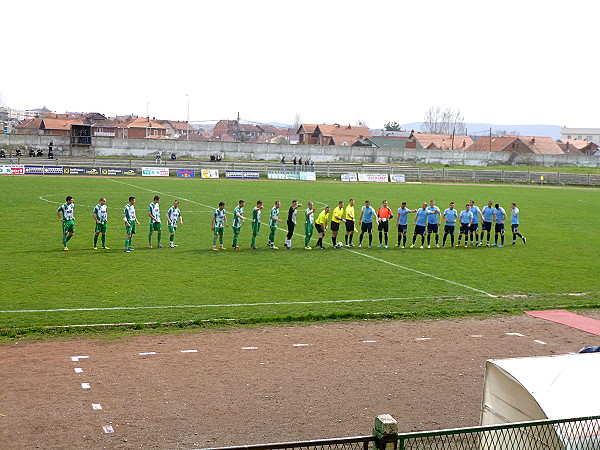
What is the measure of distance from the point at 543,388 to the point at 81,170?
58018 millimetres

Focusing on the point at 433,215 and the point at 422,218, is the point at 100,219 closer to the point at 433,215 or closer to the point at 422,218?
the point at 422,218

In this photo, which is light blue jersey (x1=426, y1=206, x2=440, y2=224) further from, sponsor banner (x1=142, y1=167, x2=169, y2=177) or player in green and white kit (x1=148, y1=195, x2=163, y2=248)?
sponsor banner (x1=142, y1=167, x2=169, y2=177)

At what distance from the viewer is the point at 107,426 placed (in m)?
9.88

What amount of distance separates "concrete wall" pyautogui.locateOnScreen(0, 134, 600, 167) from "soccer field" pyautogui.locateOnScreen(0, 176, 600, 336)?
42435mm

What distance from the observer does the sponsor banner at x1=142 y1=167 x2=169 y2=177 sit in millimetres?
62594

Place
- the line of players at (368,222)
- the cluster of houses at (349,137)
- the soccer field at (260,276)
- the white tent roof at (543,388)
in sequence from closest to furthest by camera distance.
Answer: the white tent roof at (543,388) < the soccer field at (260,276) < the line of players at (368,222) < the cluster of houses at (349,137)

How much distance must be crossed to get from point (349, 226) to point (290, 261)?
491cm

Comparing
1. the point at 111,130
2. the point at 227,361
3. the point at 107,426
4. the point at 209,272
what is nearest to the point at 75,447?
the point at 107,426

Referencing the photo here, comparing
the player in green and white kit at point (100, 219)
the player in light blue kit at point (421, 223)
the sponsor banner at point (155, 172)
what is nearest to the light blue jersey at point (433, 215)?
the player in light blue kit at point (421, 223)

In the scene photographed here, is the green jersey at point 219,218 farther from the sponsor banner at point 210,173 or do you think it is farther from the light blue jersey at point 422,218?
the sponsor banner at point 210,173

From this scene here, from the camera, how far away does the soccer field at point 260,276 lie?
17.3 metres

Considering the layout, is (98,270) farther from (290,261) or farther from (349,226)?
(349,226)

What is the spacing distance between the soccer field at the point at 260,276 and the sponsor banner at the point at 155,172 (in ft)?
78.7

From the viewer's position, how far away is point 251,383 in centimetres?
1194
